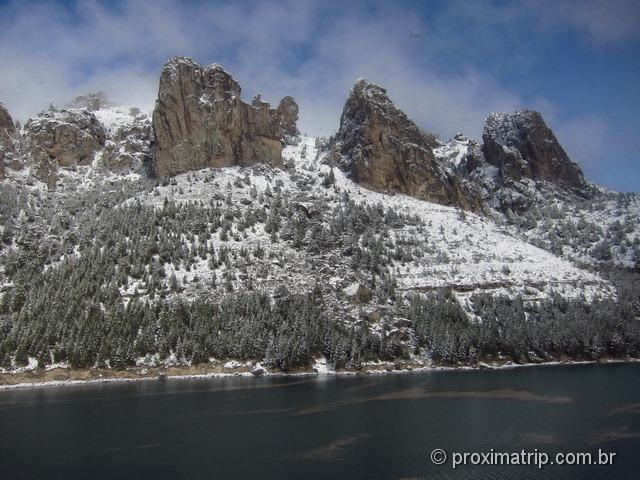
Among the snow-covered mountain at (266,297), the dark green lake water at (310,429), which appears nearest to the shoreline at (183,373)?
the snow-covered mountain at (266,297)

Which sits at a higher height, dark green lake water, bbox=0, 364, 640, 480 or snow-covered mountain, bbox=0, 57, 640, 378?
snow-covered mountain, bbox=0, 57, 640, 378

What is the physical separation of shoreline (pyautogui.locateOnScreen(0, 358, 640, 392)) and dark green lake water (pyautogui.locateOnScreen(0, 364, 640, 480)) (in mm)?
11659

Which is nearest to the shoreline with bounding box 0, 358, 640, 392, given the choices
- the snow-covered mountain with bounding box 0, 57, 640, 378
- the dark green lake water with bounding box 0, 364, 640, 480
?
the snow-covered mountain with bounding box 0, 57, 640, 378

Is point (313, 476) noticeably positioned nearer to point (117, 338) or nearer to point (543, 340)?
point (117, 338)

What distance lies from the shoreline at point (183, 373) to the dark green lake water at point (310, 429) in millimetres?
11659

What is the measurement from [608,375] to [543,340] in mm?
32467

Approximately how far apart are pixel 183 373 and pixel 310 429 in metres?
66.8

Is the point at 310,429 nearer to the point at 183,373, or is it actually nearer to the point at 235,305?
the point at 183,373

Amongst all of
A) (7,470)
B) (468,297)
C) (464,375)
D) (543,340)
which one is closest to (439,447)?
(7,470)

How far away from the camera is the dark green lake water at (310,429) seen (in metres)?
49.6

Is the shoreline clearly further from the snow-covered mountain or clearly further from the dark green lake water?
the dark green lake water

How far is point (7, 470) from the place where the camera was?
4984cm

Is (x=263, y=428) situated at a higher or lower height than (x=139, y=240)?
lower

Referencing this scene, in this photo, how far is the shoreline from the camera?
113 m
